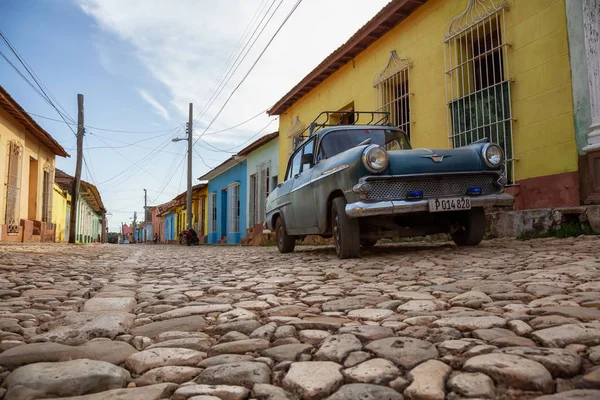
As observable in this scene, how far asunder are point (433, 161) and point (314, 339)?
133 inches

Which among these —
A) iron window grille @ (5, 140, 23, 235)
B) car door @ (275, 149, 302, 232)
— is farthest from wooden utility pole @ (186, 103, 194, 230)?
car door @ (275, 149, 302, 232)

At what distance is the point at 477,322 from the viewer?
1760 millimetres

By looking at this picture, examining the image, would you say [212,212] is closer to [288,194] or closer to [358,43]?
[358,43]

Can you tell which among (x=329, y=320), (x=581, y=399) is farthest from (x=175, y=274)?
(x=581, y=399)

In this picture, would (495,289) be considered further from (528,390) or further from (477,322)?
(528,390)

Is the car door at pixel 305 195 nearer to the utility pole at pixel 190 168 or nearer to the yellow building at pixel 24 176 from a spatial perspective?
the yellow building at pixel 24 176

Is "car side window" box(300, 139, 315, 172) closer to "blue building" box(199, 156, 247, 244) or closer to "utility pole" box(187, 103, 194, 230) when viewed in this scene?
"blue building" box(199, 156, 247, 244)

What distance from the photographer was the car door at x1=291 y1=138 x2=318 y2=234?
5684 mm

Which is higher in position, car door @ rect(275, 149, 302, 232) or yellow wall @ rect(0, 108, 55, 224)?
yellow wall @ rect(0, 108, 55, 224)

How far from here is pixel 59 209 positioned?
2188 centimetres

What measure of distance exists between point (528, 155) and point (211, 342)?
615cm

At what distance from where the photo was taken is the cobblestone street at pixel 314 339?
1.19 meters

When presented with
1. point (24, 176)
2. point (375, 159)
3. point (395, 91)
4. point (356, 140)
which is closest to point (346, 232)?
point (375, 159)

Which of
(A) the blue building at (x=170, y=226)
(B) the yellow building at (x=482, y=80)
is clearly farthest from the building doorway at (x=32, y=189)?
(A) the blue building at (x=170, y=226)
